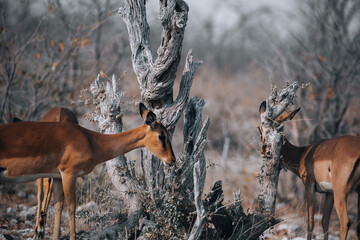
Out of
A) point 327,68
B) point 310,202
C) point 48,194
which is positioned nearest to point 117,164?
point 48,194

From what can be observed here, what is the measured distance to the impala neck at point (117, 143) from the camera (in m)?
5.37

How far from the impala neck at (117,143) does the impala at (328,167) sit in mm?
1528

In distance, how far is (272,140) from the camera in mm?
5711

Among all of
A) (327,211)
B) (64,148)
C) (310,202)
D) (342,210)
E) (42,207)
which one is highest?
(64,148)

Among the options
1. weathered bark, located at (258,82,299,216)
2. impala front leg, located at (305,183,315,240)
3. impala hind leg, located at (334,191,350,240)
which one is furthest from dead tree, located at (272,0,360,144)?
weathered bark, located at (258,82,299,216)

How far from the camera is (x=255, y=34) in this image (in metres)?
13.9

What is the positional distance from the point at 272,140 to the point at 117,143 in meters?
1.87

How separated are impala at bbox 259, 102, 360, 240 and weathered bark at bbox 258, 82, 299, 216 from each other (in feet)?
0.28

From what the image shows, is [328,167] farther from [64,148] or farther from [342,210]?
[64,148]

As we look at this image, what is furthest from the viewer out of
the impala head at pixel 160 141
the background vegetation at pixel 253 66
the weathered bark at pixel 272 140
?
the background vegetation at pixel 253 66

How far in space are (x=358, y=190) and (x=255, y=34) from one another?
821 cm

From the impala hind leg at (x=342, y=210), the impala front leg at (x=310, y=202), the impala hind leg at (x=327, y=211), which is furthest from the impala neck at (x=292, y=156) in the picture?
the impala hind leg at (x=342, y=210)

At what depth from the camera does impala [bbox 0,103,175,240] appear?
16.4ft

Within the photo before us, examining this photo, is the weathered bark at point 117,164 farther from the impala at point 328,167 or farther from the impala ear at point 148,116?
the impala at point 328,167
